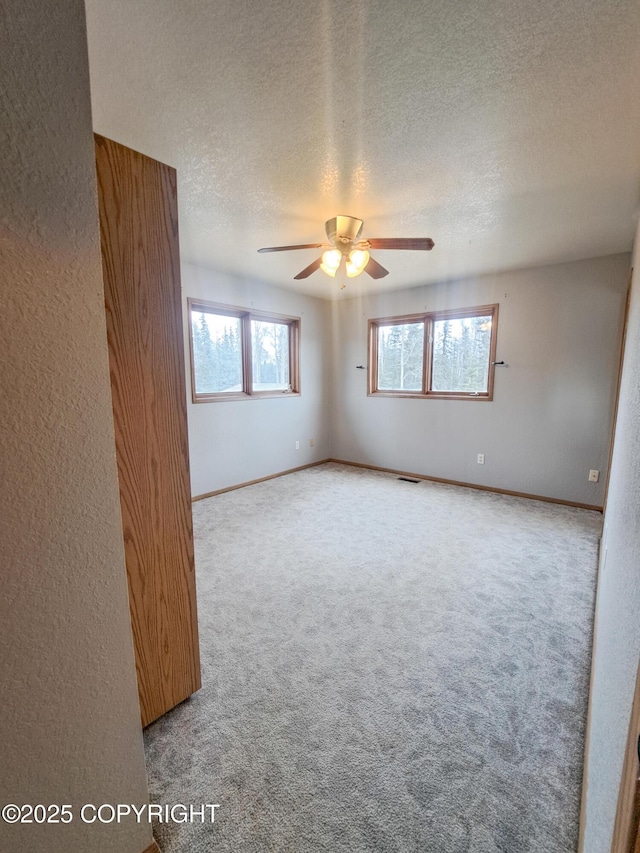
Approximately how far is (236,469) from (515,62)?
152 inches

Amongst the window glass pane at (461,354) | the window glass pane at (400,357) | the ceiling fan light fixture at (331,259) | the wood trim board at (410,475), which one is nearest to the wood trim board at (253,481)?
the wood trim board at (410,475)

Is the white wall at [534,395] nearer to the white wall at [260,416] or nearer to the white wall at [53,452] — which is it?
the white wall at [260,416]

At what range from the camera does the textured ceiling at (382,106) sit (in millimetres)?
1110

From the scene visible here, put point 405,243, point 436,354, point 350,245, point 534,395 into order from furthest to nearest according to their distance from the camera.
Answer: point 436,354 → point 534,395 → point 350,245 → point 405,243

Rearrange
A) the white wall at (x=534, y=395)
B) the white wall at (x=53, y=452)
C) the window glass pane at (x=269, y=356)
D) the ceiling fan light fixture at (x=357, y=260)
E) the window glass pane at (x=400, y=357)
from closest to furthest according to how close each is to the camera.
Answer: the white wall at (x=53, y=452), the ceiling fan light fixture at (x=357, y=260), the white wall at (x=534, y=395), the window glass pane at (x=269, y=356), the window glass pane at (x=400, y=357)

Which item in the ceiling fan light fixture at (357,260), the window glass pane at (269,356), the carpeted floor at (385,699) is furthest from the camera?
the window glass pane at (269,356)

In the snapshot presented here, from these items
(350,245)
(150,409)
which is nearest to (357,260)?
(350,245)

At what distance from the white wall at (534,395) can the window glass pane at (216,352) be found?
1926mm

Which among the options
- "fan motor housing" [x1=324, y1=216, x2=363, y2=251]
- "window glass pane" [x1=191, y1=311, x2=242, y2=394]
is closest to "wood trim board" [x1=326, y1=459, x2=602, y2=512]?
"window glass pane" [x1=191, y1=311, x2=242, y2=394]

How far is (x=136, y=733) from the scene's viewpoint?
913mm

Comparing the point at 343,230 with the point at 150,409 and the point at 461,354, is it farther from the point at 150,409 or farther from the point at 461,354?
the point at 461,354

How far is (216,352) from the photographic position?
397 cm

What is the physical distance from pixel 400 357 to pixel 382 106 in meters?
3.41

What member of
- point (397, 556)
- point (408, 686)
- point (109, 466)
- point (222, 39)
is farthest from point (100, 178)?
point (397, 556)
